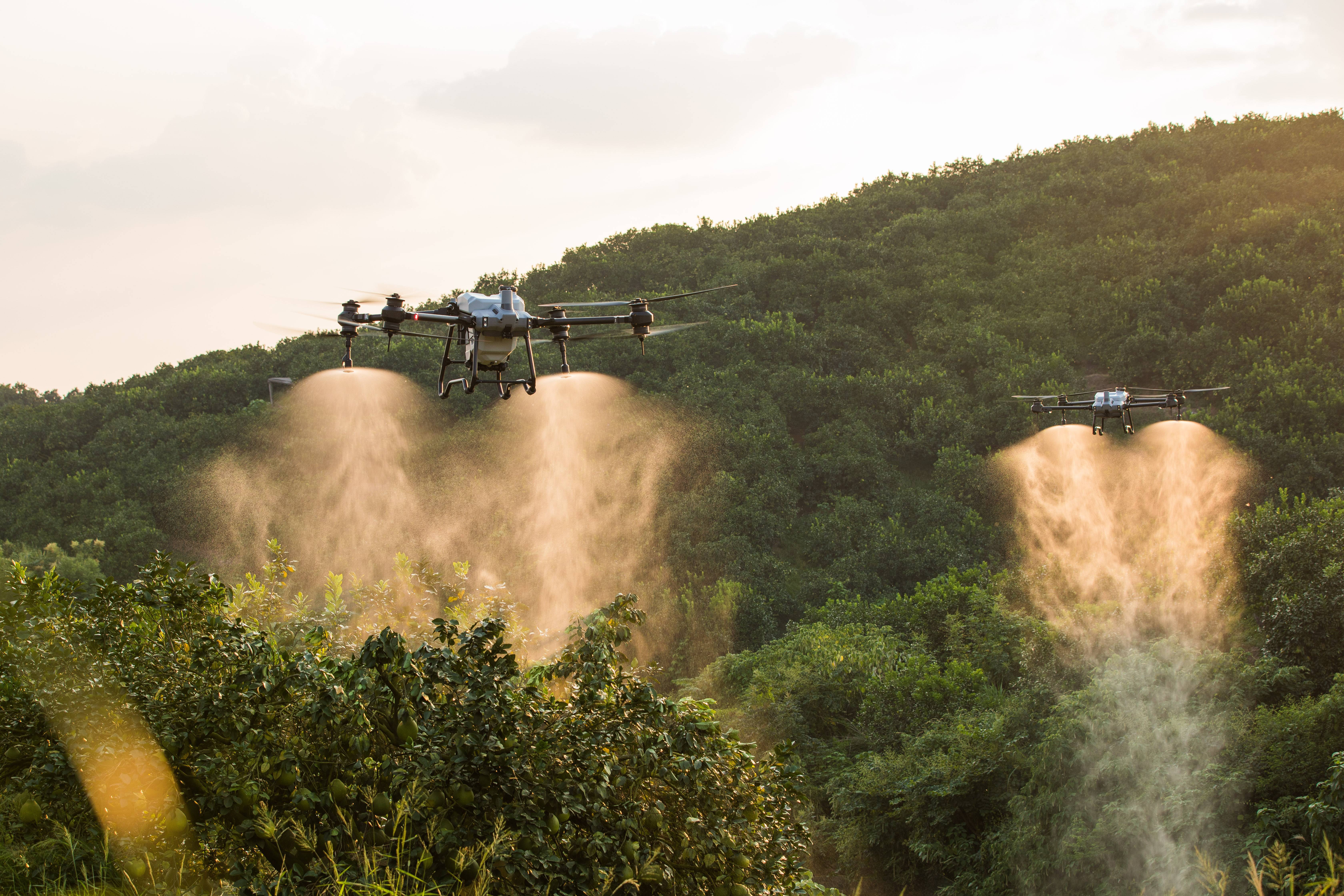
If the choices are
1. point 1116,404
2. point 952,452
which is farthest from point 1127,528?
point 1116,404

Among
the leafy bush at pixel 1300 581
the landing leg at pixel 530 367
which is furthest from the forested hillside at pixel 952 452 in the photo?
the landing leg at pixel 530 367

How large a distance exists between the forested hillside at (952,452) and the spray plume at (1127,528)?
1.07 meters

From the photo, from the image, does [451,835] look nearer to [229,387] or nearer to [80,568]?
[80,568]

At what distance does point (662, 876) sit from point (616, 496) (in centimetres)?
3772

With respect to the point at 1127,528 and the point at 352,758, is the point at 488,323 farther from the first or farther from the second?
the point at 1127,528

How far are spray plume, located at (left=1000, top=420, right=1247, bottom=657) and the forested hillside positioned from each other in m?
1.07

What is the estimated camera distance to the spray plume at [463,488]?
40219 millimetres

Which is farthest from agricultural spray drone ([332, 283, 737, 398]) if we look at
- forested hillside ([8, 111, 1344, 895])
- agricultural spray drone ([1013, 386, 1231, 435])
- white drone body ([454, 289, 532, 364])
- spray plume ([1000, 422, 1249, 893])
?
agricultural spray drone ([1013, 386, 1231, 435])

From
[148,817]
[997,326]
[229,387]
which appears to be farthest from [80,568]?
[997,326]

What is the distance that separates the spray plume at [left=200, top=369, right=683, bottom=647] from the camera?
132ft

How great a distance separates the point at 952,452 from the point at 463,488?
2241 centimetres

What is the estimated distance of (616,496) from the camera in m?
43.8

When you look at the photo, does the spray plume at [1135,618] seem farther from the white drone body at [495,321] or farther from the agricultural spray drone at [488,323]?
the white drone body at [495,321]

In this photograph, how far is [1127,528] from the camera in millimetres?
40062
